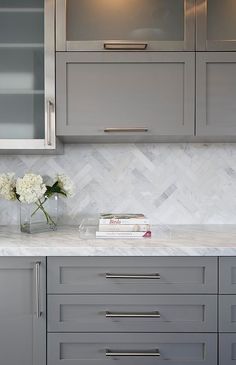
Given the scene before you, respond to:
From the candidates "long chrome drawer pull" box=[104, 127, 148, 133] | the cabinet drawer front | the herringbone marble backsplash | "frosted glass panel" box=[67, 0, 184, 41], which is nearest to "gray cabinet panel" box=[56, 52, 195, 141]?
"long chrome drawer pull" box=[104, 127, 148, 133]

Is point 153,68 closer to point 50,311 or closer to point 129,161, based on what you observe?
point 129,161

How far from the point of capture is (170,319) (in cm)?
139

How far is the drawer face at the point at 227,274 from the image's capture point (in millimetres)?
1377

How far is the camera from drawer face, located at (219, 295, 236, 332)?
1.38m

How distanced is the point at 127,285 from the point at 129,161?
0.83 metres

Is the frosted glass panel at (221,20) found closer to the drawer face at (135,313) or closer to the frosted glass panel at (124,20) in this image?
the frosted glass panel at (124,20)

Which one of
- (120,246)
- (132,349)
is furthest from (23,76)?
(132,349)

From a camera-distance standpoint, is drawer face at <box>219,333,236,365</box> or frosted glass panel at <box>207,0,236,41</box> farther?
frosted glass panel at <box>207,0,236,41</box>

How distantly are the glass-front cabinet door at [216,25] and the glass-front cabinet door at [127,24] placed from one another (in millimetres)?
53

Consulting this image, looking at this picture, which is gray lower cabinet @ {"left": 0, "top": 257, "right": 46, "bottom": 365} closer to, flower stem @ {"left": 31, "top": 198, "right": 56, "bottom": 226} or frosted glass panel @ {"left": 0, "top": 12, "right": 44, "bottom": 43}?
flower stem @ {"left": 31, "top": 198, "right": 56, "bottom": 226}

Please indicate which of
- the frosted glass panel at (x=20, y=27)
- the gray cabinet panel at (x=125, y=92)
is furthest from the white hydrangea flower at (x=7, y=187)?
the frosted glass panel at (x=20, y=27)

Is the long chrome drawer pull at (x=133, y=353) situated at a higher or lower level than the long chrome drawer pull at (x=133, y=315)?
lower

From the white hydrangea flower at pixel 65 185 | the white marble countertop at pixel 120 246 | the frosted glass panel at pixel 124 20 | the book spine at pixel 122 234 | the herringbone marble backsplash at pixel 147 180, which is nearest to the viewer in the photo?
the white marble countertop at pixel 120 246

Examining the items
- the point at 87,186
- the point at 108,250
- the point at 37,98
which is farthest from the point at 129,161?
the point at 108,250
